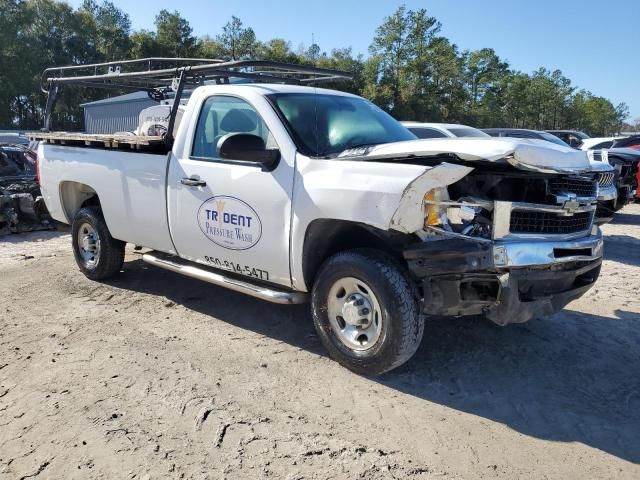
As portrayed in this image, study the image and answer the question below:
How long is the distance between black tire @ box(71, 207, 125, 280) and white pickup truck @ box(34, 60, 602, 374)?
41.0 inches

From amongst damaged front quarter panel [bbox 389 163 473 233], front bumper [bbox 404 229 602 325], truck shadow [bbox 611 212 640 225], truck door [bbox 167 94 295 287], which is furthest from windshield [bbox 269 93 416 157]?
truck shadow [bbox 611 212 640 225]

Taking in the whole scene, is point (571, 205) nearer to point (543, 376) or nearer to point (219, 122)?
point (543, 376)

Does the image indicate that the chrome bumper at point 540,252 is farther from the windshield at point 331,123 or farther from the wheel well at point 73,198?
the wheel well at point 73,198

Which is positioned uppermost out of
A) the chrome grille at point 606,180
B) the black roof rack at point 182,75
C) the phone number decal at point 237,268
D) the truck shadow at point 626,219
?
the black roof rack at point 182,75

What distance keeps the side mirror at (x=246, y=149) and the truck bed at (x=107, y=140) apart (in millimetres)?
1297

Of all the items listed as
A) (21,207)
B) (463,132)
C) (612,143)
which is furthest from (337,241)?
(612,143)

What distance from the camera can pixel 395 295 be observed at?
3500mm

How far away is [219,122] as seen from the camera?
15.5 ft

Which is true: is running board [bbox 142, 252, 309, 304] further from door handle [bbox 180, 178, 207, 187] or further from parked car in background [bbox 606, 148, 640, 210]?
parked car in background [bbox 606, 148, 640, 210]

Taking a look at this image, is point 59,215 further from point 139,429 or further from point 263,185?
point 139,429

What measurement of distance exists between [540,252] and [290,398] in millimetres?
1842

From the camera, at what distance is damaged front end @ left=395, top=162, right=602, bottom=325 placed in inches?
131

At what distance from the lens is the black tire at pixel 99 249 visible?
19.6 ft

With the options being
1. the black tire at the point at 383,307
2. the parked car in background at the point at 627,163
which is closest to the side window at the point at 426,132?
the parked car in background at the point at 627,163
